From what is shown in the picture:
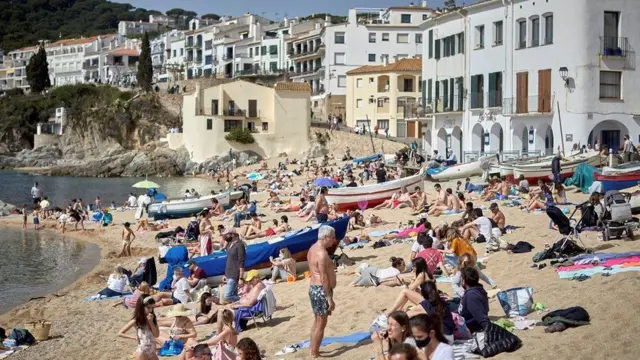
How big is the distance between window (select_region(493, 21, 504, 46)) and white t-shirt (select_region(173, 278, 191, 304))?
22.7m

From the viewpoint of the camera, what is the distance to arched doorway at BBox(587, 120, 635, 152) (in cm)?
3083

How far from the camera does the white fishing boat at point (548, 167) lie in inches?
1062

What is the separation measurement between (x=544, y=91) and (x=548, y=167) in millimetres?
5309

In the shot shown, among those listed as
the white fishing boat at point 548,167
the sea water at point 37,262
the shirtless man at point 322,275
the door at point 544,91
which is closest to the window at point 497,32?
the door at point 544,91

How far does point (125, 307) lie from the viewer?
53.5ft

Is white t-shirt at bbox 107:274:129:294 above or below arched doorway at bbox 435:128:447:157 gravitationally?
below

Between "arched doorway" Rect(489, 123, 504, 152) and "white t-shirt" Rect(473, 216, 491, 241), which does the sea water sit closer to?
"white t-shirt" Rect(473, 216, 491, 241)

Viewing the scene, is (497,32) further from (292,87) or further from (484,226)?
(292,87)

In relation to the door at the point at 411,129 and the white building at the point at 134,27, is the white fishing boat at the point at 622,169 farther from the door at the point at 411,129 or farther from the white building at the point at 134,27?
the white building at the point at 134,27

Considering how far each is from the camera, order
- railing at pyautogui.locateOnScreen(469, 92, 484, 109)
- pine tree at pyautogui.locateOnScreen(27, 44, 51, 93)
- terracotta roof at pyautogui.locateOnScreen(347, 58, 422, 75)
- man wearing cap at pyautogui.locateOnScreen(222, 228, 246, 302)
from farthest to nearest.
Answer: pine tree at pyautogui.locateOnScreen(27, 44, 51, 93), terracotta roof at pyautogui.locateOnScreen(347, 58, 422, 75), railing at pyautogui.locateOnScreen(469, 92, 484, 109), man wearing cap at pyautogui.locateOnScreen(222, 228, 246, 302)

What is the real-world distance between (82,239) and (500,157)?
58.1ft

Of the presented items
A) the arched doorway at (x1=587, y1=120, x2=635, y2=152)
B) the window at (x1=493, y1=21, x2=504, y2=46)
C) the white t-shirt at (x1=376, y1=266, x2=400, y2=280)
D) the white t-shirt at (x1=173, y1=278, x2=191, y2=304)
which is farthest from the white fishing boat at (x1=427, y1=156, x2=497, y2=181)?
the white t-shirt at (x1=173, y1=278, x2=191, y2=304)

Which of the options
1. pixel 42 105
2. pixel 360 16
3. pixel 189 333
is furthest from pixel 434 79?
pixel 42 105

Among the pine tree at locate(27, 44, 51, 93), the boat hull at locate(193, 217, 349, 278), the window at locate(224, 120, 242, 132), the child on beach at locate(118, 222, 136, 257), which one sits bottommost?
the child on beach at locate(118, 222, 136, 257)
